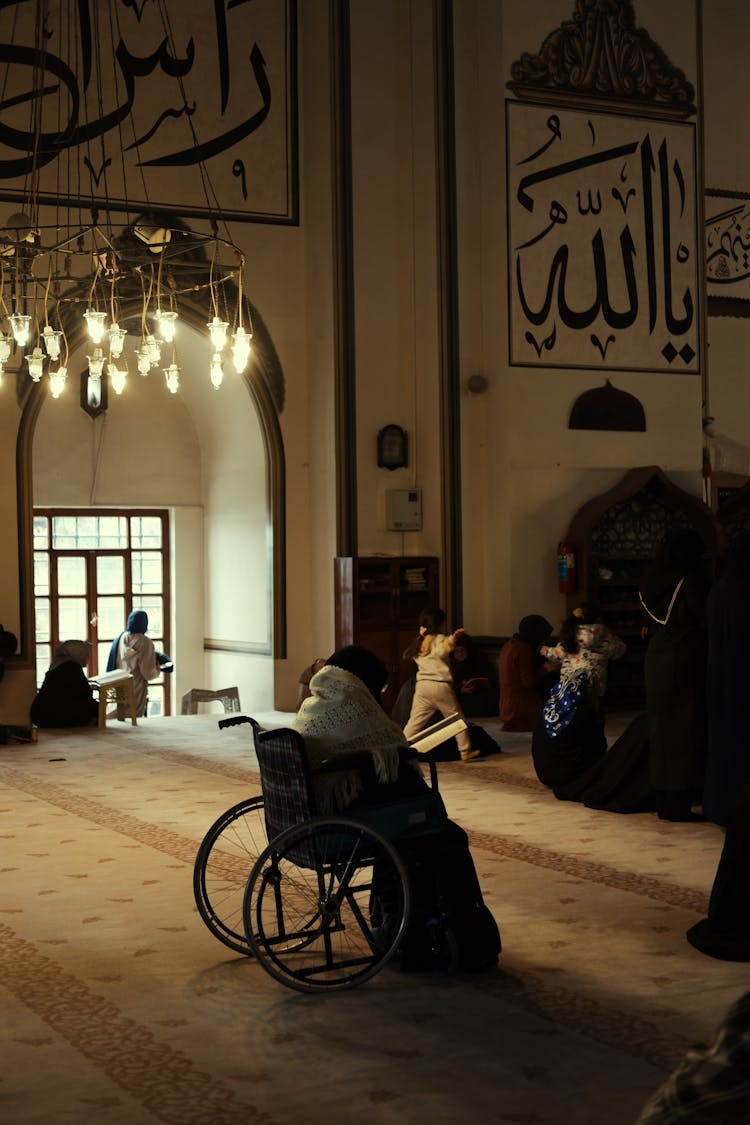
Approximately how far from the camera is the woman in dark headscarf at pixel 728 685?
515cm

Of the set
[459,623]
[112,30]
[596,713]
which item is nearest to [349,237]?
[112,30]

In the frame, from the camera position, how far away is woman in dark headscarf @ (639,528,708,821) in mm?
5684

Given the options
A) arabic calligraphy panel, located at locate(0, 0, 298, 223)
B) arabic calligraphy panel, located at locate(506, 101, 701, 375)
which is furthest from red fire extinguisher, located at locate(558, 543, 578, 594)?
arabic calligraphy panel, located at locate(0, 0, 298, 223)

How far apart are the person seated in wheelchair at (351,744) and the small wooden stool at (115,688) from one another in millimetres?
5806

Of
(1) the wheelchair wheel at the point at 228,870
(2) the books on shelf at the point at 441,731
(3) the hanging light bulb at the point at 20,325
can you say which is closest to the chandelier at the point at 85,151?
(3) the hanging light bulb at the point at 20,325

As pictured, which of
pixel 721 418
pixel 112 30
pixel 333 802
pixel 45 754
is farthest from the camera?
pixel 721 418

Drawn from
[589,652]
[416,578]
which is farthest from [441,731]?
[416,578]

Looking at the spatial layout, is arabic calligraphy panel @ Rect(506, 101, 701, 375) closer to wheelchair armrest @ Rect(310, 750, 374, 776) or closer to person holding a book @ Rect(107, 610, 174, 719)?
person holding a book @ Rect(107, 610, 174, 719)

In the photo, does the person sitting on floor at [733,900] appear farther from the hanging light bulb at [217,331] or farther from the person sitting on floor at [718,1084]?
the hanging light bulb at [217,331]

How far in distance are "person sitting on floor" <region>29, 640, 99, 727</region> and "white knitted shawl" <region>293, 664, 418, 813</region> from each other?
594 cm

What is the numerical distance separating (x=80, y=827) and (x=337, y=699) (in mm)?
2518

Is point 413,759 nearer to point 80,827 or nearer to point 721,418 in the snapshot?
point 80,827

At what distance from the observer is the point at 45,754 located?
818 cm

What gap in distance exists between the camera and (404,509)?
1003cm
